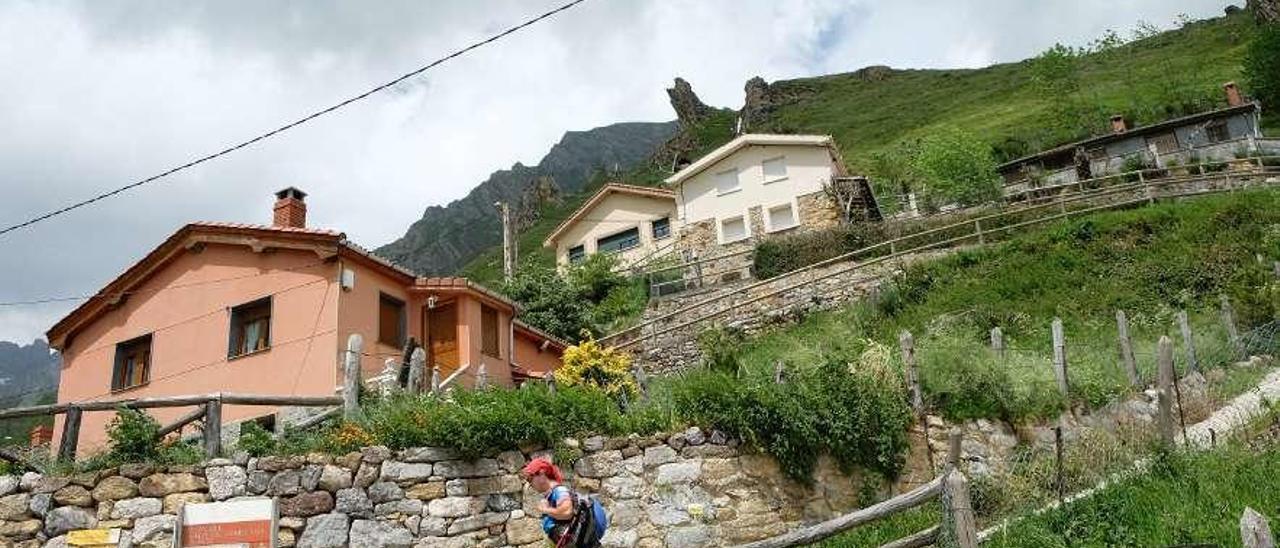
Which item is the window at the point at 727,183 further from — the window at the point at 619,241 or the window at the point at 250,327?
the window at the point at 250,327

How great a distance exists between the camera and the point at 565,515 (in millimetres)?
7137

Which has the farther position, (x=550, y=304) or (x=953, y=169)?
(x=953, y=169)

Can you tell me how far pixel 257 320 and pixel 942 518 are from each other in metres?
14.0

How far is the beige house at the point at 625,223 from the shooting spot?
3925 cm

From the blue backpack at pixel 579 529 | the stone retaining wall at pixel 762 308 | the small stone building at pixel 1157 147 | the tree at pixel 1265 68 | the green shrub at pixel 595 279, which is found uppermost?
the tree at pixel 1265 68

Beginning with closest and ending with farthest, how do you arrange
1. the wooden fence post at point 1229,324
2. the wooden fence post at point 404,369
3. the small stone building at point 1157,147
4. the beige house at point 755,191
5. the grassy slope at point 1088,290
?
the wooden fence post at point 404,369
the wooden fence post at point 1229,324
the grassy slope at point 1088,290
the beige house at point 755,191
the small stone building at point 1157,147

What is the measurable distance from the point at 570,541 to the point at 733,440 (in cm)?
437

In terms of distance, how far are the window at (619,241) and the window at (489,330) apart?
19.2 m

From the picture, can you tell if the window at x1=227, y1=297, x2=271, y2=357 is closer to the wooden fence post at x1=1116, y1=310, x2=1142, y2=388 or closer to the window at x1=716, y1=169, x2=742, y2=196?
the wooden fence post at x1=1116, y1=310, x2=1142, y2=388

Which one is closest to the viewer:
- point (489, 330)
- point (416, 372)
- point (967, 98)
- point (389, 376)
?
point (416, 372)

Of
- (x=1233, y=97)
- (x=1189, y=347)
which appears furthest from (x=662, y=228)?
(x=1233, y=97)

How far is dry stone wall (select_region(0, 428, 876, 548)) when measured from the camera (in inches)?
405

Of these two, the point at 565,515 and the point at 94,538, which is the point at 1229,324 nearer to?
the point at 565,515

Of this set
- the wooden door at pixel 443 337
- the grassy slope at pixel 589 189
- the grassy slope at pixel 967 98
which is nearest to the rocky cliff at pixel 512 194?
the grassy slope at pixel 589 189
